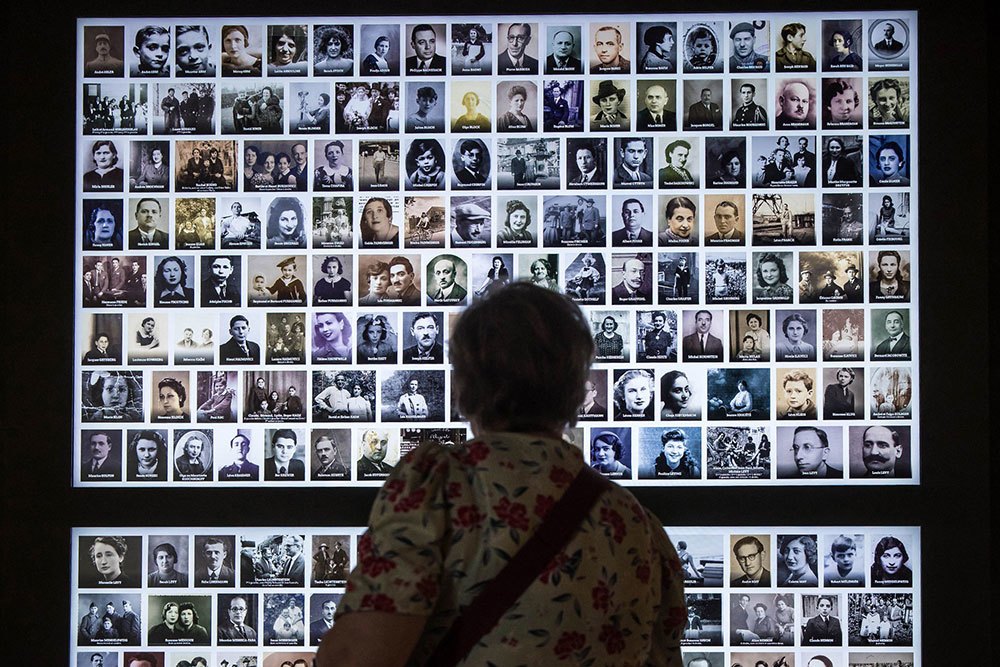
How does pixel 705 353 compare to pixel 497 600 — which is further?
pixel 705 353

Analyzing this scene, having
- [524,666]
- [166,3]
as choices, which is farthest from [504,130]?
[524,666]

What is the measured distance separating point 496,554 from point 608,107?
4.39ft

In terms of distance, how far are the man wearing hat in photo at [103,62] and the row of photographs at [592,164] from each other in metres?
0.27

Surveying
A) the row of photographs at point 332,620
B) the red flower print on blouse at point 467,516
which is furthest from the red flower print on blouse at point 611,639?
the row of photographs at point 332,620

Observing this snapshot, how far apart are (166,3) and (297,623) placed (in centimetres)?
154

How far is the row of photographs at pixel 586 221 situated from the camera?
2.12 metres

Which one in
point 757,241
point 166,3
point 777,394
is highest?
point 166,3

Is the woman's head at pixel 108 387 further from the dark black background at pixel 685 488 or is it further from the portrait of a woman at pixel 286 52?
the portrait of a woman at pixel 286 52

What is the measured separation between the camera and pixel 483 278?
2119 millimetres

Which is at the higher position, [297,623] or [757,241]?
[757,241]

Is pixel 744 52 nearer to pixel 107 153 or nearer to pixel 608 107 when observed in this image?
pixel 608 107

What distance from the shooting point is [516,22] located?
2.14m

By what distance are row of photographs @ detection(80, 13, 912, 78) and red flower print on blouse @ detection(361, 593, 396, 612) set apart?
142 centimetres

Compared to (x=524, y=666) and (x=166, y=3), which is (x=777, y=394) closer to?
(x=524, y=666)
